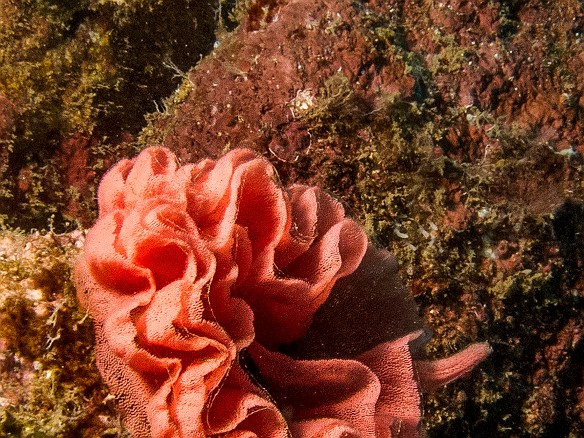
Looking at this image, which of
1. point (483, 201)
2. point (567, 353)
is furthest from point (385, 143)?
point (567, 353)

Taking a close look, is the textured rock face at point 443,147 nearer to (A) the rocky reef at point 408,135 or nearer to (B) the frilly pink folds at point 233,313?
(A) the rocky reef at point 408,135

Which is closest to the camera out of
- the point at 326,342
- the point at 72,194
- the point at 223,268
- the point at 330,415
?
the point at 223,268

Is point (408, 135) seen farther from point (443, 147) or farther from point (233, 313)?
point (233, 313)

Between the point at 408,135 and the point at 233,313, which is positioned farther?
the point at 408,135

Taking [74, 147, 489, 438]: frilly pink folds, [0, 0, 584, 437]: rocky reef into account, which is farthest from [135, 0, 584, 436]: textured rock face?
[74, 147, 489, 438]: frilly pink folds

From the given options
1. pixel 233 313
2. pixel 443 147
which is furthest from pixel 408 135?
pixel 233 313

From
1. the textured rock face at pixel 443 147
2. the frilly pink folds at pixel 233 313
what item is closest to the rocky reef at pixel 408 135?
the textured rock face at pixel 443 147

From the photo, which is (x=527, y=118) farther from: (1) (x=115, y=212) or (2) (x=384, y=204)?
(1) (x=115, y=212)

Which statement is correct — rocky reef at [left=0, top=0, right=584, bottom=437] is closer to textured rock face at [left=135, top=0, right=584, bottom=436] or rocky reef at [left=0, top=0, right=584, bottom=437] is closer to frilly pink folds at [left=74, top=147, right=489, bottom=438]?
textured rock face at [left=135, top=0, right=584, bottom=436]
